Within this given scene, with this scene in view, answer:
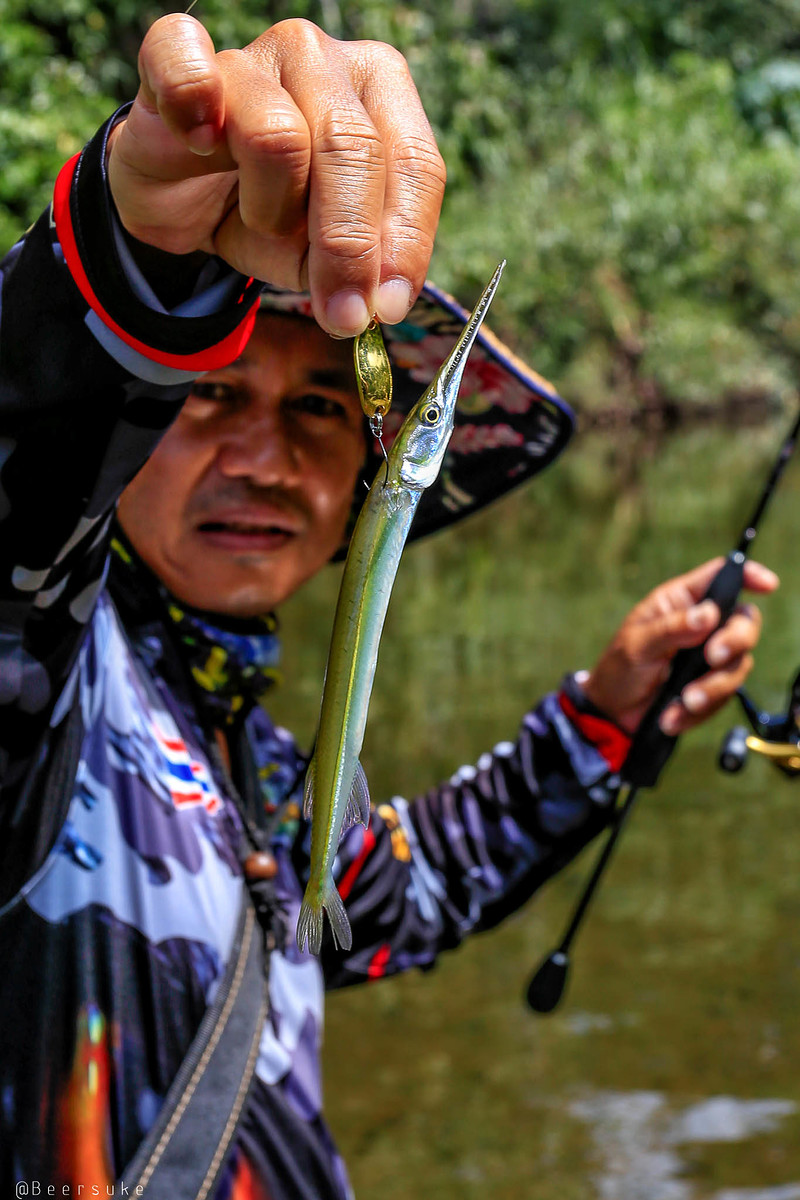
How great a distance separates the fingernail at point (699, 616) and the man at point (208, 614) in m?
0.01

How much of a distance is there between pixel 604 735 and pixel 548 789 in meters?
0.13

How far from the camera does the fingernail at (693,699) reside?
208 cm

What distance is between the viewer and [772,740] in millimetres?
2262

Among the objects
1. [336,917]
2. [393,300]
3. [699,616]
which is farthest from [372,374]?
[699,616]

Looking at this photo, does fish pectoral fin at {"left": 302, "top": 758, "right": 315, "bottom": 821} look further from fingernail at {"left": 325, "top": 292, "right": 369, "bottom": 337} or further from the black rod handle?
the black rod handle

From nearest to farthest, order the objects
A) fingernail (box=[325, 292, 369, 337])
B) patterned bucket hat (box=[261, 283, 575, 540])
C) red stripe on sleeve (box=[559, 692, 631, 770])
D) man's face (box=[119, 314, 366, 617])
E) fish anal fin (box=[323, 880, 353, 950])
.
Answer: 1. fingernail (box=[325, 292, 369, 337])
2. fish anal fin (box=[323, 880, 353, 950])
3. man's face (box=[119, 314, 366, 617])
4. patterned bucket hat (box=[261, 283, 575, 540])
5. red stripe on sleeve (box=[559, 692, 631, 770])

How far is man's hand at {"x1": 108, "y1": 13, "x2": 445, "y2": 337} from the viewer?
807mm

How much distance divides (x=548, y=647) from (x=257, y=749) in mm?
5570

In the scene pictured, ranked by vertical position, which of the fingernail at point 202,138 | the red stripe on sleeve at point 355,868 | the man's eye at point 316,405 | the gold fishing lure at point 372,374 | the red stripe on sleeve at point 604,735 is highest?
the fingernail at point 202,138

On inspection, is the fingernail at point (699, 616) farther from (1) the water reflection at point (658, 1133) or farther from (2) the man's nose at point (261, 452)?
(1) the water reflection at point (658, 1133)

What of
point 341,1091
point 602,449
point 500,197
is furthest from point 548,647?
point 500,197

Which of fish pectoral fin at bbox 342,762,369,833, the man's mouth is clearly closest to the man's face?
the man's mouth
